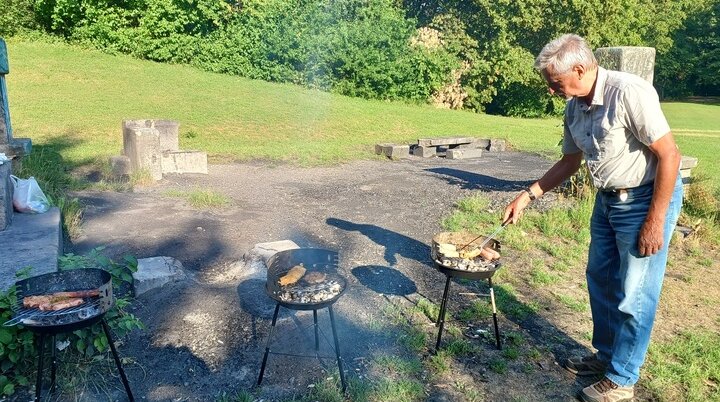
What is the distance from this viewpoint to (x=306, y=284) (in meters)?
3.39

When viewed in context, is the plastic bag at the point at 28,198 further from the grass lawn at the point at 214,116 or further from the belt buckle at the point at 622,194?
the belt buckle at the point at 622,194

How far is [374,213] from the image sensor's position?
7156mm

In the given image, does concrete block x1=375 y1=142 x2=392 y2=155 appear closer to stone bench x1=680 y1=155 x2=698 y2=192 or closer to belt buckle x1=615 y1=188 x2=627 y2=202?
stone bench x1=680 y1=155 x2=698 y2=192

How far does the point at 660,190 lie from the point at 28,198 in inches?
206

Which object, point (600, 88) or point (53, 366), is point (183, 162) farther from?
point (600, 88)

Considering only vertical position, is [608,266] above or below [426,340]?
above

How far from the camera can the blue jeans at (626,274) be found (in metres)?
3.03

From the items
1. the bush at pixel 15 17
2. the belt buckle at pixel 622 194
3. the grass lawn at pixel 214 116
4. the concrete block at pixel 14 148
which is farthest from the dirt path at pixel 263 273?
the bush at pixel 15 17

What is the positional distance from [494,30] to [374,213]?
859 inches

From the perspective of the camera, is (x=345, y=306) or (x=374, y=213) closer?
(x=345, y=306)

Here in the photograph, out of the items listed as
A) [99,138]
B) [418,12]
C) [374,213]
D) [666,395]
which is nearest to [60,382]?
[666,395]

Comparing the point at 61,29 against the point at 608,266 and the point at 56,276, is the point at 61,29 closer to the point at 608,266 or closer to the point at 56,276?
the point at 56,276

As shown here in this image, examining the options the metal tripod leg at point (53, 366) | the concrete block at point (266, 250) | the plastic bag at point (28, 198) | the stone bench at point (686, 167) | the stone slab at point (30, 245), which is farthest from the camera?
the stone bench at point (686, 167)

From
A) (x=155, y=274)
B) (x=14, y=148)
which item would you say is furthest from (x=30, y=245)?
(x=14, y=148)
